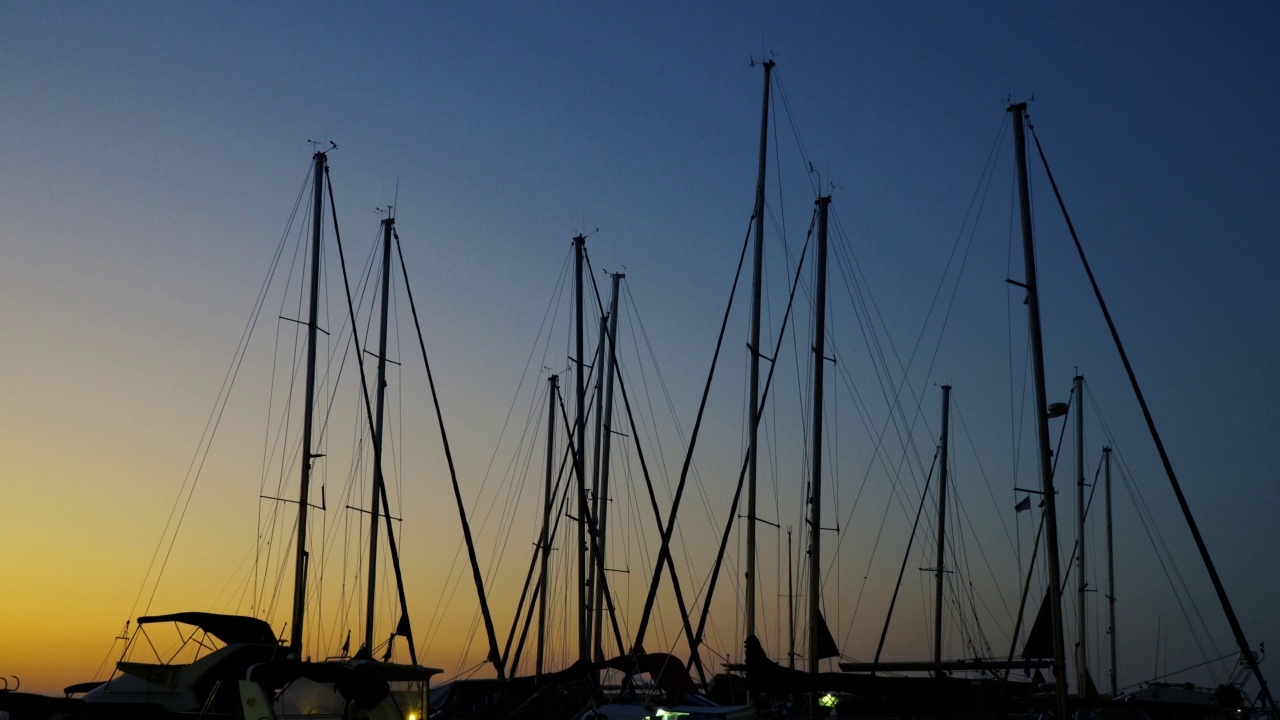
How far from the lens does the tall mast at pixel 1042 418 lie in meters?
23.1

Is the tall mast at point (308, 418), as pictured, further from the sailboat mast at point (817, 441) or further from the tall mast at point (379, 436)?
the sailboat mast at point (817, 441)

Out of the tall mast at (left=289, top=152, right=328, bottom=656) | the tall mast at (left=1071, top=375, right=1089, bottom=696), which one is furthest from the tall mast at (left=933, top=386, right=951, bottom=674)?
the tall mast at (left=289, top=152, right=328, bottom=656)

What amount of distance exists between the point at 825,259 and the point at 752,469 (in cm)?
620

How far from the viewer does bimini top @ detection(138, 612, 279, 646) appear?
77.3ft

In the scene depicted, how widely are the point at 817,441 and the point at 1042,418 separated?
6.70 metres

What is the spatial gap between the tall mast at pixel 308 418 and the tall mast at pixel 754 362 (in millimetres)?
10618

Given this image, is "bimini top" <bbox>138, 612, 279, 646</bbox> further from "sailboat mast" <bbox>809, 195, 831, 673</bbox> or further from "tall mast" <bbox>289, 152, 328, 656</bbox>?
"sailboat mast" <bbox>809, 195, 831, 673</bbox>

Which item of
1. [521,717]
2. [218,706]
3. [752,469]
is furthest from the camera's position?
[752,469]

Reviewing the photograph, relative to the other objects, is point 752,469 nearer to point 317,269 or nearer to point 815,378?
point 815,378

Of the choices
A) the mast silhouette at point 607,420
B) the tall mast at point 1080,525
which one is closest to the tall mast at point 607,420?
the mast silhouette at point 607,420

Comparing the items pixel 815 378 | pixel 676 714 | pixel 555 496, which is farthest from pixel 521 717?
pixel 555 496

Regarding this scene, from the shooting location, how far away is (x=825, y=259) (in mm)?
31703

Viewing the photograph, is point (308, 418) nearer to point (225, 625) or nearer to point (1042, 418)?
point (225, 625)

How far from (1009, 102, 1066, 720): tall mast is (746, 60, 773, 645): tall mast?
24.2 ft
